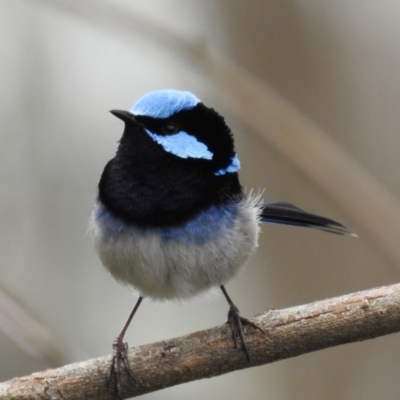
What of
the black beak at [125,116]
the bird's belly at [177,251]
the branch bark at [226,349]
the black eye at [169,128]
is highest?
the black beak at [125,116]

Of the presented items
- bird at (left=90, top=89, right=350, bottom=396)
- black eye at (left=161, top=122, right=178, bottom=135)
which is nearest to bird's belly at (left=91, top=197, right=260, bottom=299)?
bird at (left=90, top=89, right=350, bottom=396)

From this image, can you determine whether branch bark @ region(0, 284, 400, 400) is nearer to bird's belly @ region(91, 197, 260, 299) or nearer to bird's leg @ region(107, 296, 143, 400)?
bird's leg @ region(107, 296, 143, 400)

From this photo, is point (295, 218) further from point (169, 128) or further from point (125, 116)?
point (125, 116)

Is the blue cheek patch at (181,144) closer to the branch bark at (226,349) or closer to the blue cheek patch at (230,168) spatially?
the blue cheek patch at (230,168)

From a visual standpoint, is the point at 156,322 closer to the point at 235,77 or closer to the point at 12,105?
the point at 12,105

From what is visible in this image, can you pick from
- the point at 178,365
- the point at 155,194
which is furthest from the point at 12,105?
the point at 178,365

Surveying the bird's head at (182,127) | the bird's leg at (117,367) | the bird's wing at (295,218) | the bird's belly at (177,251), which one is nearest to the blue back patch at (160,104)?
the bird's head at (182,127)
